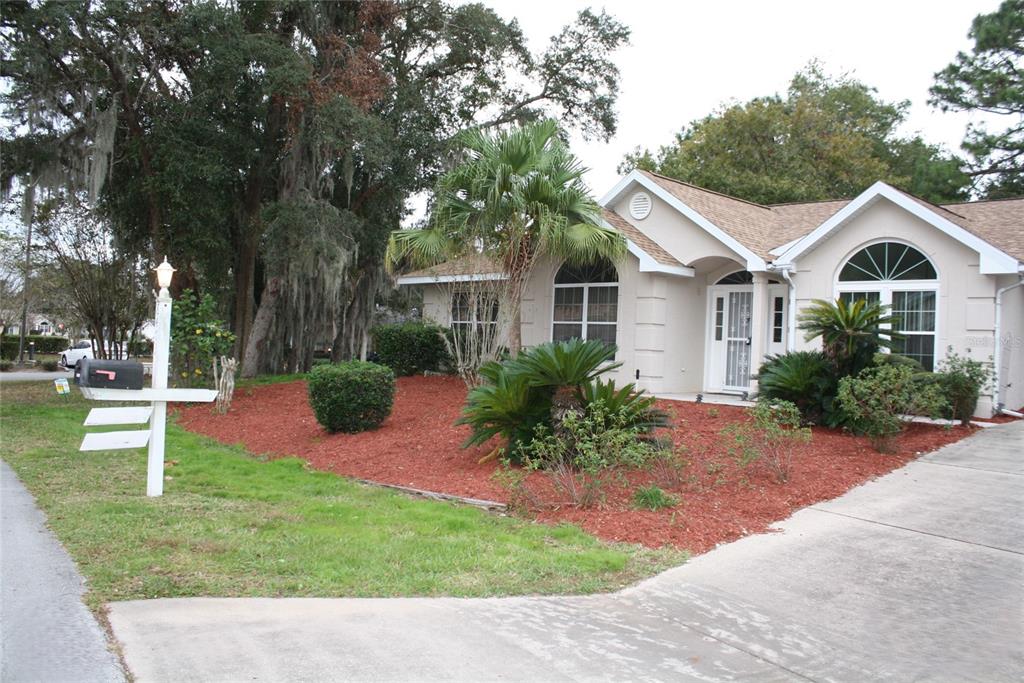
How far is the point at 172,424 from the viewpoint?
14234 mm

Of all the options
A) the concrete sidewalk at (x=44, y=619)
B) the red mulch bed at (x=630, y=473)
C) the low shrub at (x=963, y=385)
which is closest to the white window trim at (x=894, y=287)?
the low shrub at (x=963, y=385)

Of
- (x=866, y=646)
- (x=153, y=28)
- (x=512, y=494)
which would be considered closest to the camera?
(x=866, y=646)

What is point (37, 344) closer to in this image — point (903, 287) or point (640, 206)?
point (640, 206)

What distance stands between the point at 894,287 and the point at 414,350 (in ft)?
33.0

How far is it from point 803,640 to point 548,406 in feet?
Result: 15.7

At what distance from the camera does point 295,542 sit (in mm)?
6180

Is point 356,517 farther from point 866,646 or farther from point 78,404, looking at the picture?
point 78,404

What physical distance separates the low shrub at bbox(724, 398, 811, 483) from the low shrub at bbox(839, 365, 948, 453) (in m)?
1.24

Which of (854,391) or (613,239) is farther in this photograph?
(613,239)

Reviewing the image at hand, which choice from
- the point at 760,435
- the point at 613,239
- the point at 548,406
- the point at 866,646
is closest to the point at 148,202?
the point at 613,239

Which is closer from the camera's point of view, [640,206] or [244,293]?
[640,206]

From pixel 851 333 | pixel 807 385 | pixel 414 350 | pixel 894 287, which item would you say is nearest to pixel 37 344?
pixel 414 350

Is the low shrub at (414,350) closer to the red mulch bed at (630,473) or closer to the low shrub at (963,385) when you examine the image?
the red mulch bed at (630,473)

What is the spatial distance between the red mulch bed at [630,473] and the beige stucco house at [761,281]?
2.00 metres
